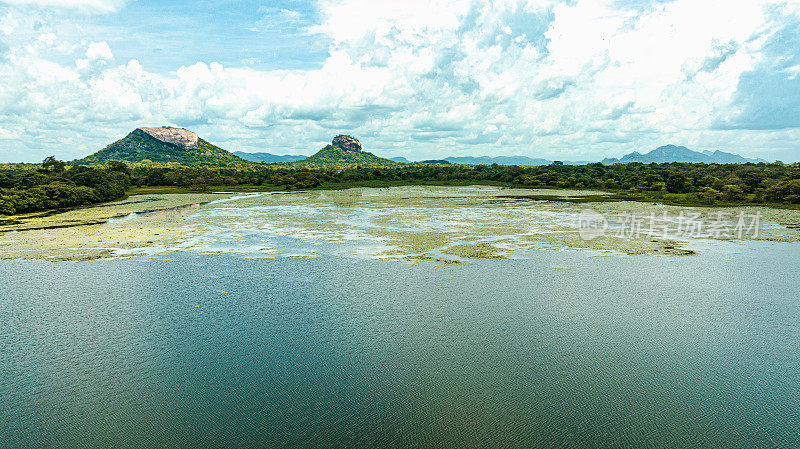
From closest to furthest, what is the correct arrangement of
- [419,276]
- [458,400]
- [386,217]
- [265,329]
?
[458,400] → [265,329] → [419,276] → [386,217]

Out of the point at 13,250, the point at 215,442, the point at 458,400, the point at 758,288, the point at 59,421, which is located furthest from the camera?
the point at 13,250

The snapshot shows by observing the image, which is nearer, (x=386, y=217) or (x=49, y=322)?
(x=49, y=322)

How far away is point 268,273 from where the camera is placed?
2600cm

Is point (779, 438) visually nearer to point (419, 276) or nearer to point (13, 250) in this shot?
point (419, 276)

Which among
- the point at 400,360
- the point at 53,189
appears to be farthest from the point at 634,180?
the point at 53,189

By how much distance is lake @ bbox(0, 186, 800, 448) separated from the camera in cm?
1073

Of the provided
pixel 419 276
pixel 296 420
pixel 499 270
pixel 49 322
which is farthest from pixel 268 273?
pixel 296 420

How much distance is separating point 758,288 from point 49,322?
1295 inches
